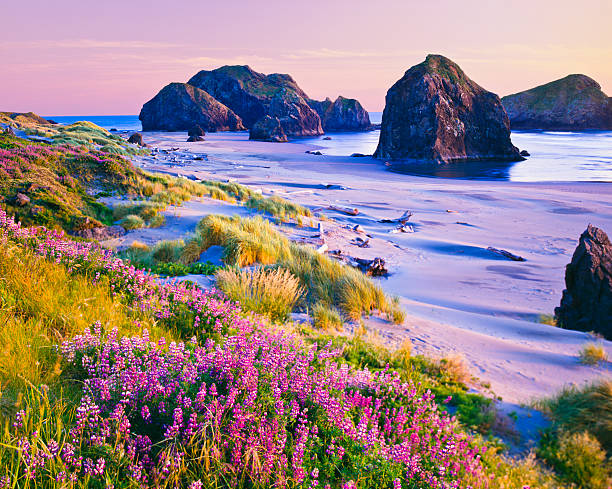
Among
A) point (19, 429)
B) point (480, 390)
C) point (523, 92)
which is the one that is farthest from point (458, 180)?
point (523, 92)

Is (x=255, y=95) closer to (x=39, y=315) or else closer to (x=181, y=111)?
(x=181, y=111)

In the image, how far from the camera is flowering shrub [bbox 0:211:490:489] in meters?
2.00

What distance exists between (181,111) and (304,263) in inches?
4480

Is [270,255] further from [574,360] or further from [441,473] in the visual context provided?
[441,473]

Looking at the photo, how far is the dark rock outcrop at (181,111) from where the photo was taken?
108 metres

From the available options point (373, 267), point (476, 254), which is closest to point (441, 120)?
point (476, 254)

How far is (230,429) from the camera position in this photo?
2.22m

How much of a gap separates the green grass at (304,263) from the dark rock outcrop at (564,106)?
130 m

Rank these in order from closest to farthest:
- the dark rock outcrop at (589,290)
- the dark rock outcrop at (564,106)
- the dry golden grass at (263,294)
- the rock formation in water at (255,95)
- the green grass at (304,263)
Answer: the dry golden grass at (263,294) → the green grass at (304,263) → the dark rock outcrop at (589,290) → the rock formation in water at (255,95) → the dark rock outcrop at (564,106)

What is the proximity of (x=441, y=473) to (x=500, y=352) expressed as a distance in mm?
3289

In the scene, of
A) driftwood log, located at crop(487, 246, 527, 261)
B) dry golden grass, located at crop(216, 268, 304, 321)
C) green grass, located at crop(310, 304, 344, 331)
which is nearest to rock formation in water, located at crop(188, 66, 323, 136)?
driftwood log, located at crop(487, 246, 527, 261)

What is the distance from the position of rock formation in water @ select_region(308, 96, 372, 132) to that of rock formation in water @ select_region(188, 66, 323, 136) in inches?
448

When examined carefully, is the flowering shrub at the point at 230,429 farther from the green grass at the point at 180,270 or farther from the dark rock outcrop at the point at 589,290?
the dark rock outcrop at the point at 589,290

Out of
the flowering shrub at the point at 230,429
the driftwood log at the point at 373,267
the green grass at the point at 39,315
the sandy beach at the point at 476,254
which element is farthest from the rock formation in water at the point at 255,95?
the flowering shrub at the point at 230,429
